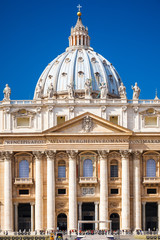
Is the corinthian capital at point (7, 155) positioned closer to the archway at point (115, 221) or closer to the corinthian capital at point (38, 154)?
the corinthian capital at point (38, 154)

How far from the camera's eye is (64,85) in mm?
130375

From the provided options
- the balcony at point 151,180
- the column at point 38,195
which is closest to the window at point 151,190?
the balcony at point 151,180

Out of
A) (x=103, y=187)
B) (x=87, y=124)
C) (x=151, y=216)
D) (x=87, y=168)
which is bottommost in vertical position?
(x=151, y=216)

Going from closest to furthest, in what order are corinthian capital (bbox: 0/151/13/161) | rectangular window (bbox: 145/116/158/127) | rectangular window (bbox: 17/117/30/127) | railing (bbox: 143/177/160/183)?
corinthian capital (bbox: 0/151/13/161) < railing (bbox: 143/177/160/183) < rectangular window (bbox: 17/117/30/127) < rectangular window (bbox: 145/116/158/127)

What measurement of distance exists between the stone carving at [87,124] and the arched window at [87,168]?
440 cm

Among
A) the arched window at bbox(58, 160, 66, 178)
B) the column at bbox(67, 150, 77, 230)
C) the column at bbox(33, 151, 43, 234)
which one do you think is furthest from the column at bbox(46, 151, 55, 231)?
the column at bbox(67, 150, 77, 230)

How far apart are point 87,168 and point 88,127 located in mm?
5741

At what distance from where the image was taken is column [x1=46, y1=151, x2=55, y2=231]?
286 ft

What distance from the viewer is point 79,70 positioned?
440ft

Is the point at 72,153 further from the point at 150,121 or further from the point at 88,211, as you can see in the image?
the point at 150,121

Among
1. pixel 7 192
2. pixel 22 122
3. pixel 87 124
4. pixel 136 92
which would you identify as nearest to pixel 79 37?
pixel 136 92

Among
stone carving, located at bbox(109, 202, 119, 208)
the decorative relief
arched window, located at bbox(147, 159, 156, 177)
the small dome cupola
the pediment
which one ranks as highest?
the small dome cupola

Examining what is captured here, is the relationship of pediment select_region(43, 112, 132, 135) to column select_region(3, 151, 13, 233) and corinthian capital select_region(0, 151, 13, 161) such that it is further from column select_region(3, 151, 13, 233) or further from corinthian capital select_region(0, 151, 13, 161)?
column select_region(3, 151, 13, 233)

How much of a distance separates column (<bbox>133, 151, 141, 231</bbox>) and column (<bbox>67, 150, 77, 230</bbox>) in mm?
8149
